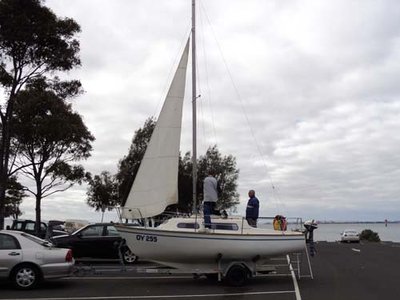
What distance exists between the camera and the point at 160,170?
50.0 feet

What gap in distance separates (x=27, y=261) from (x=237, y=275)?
507 centimetres

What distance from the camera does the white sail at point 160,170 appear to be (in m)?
15.0

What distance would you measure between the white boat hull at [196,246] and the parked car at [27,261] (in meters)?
1.83

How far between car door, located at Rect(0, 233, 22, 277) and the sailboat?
8.54ft

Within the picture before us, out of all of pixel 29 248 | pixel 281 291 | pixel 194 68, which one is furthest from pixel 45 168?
pixel 281 291

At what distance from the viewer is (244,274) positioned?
1455 centimetres

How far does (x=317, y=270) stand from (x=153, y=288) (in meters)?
7.13

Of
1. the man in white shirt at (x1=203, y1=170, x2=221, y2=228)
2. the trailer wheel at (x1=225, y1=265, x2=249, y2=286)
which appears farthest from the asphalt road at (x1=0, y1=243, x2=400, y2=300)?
the man in white shirt at (x1=203, y1=170, x2=221, y2=228)

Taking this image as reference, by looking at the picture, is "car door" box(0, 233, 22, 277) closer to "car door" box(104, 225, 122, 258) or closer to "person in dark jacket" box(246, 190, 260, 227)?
"person in dark jacket" box(246, 190, 260, 227)

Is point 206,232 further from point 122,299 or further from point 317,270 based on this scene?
point 317,270

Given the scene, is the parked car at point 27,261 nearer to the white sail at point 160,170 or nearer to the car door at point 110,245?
the white sail at point 160,170

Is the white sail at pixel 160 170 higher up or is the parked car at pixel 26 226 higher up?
the white sail at pixel 160 170

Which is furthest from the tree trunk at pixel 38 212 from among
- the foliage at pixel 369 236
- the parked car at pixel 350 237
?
the foliage at pixel 369 236

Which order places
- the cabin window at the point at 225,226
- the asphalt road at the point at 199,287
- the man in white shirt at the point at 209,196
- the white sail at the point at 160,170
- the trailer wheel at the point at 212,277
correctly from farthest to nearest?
1. the trailer wheel at the point at 212,277
2. the white sail at the point at 160,170
3. the man in white shirt at the point at 209,196
4. the cabin window at the point at 225,226
5. the asphalt road at the point at 199,287
